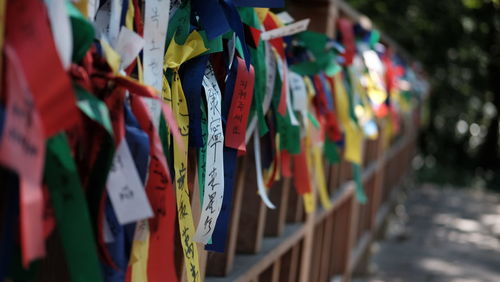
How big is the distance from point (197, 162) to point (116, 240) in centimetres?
42

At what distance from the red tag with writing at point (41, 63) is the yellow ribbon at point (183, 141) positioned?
436 mm

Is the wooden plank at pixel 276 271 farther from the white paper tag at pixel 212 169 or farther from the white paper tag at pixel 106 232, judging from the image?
the white paper tag at pixel 106 232

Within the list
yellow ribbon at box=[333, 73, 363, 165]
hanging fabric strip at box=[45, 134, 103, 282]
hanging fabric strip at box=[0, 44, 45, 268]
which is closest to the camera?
hanging fabric strip at box=[0, 44, 45, 268]

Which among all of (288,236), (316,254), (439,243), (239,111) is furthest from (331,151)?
(439,243)

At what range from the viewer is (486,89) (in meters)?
14.2

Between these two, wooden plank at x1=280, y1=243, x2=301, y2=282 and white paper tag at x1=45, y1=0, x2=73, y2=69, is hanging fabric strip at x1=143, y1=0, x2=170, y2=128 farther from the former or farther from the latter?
wooden plank at x1=280, y1=243, x2=301, y2=282

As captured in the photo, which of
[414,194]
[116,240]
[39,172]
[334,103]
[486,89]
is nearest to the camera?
[39,172]

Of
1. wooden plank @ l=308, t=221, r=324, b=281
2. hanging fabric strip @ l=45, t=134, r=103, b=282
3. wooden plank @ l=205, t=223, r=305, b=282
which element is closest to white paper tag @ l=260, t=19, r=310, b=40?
wooden plank @ l=205, t=223, r=305, b=282

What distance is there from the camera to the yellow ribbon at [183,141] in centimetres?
129

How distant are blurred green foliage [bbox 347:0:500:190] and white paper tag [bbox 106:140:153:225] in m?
8.54

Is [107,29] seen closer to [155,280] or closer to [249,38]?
[155,280]

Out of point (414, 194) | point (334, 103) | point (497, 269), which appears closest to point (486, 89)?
point (414, 194)

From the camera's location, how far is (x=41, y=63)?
0.82 meters

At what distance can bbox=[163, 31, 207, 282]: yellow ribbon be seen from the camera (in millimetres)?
1287
